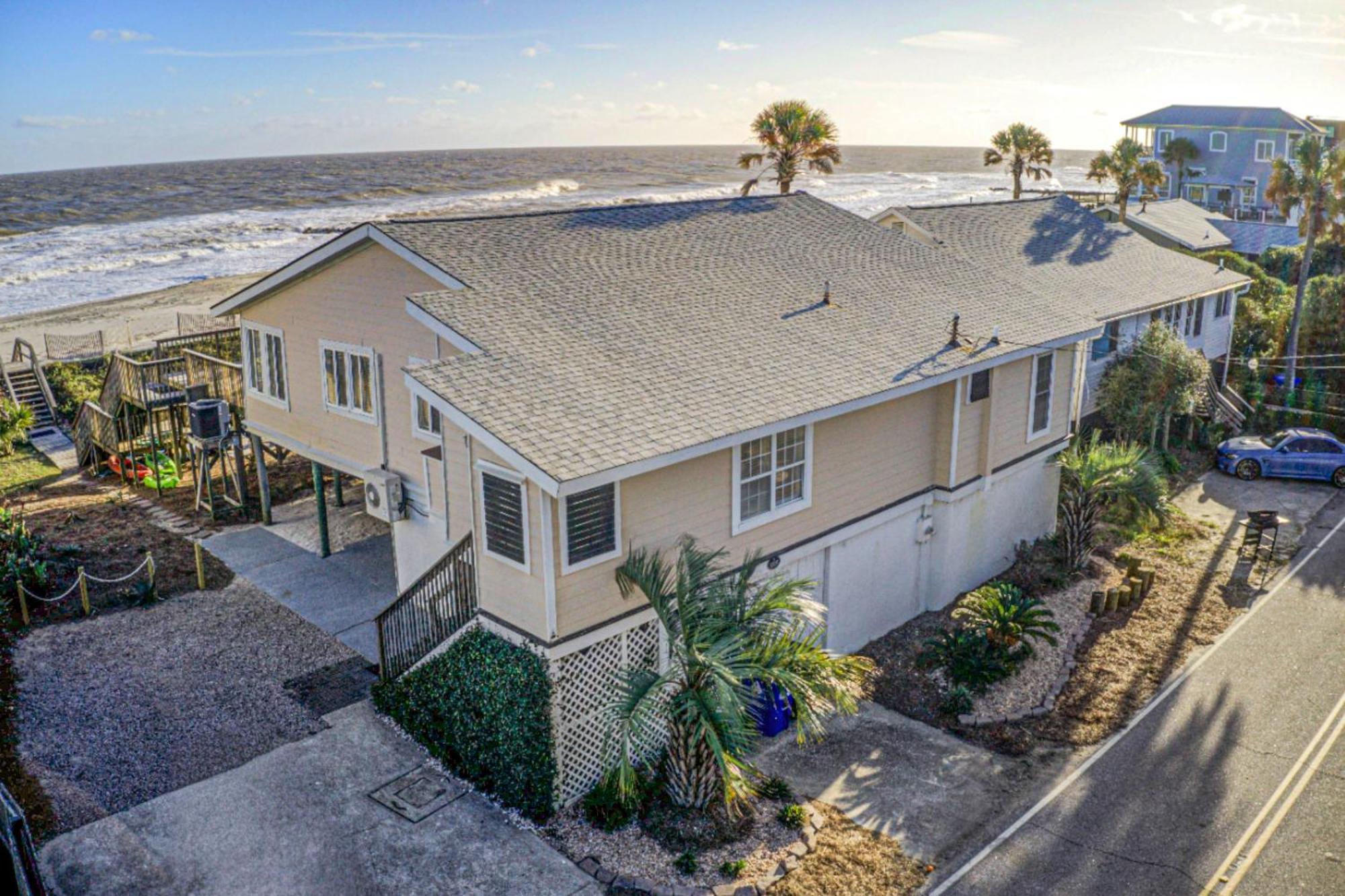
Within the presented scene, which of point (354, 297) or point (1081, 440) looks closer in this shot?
point (354, 297)

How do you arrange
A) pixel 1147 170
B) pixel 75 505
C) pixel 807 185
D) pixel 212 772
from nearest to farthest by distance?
pixel 212 772 < pixel 75 505 < pixel 1147 170 < pixel 807 185

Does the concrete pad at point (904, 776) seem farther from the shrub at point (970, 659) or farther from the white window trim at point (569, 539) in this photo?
the white window trim at point (569, 539)

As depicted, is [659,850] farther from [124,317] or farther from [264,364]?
[124,317]

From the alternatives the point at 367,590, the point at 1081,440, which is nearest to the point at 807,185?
the point at 1081,440

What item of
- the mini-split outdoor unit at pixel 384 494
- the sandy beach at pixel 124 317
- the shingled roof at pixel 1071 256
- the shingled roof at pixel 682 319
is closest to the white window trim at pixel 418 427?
the mini-split outdoor unit at pixel 384 494

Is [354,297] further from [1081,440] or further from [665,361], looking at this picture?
[1081,440]

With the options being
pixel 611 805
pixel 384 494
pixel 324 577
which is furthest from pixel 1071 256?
pixel 611 805

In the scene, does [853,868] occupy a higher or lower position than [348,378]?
lower
